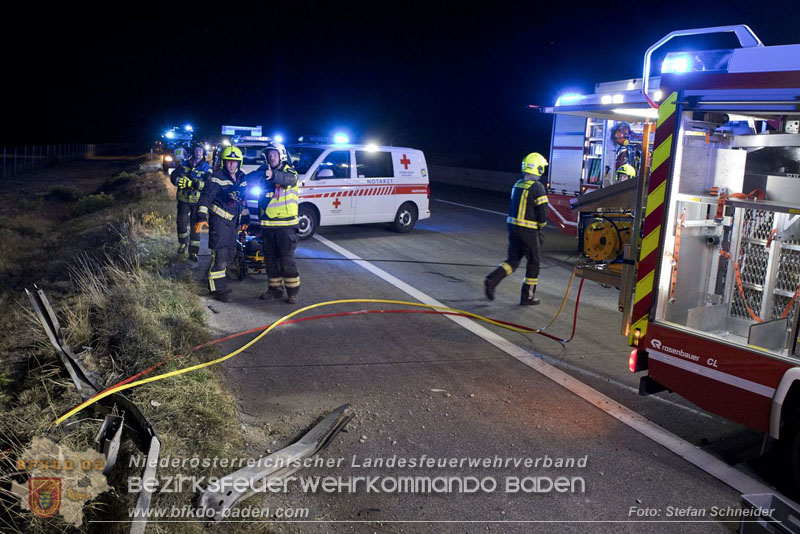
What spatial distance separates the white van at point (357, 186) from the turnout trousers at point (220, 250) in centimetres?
351

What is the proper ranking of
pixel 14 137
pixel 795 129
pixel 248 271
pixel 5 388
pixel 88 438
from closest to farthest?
pixel 88 438, pixel 795 129, pixel 5 388, pixel 248 271, pixel 14 137

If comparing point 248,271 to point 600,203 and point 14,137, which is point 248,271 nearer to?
point 600,203

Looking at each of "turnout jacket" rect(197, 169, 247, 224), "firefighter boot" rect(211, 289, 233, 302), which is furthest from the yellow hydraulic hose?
"turnout jacket" rect(197, 169, 247, 224)

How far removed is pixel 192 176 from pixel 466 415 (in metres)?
7.44

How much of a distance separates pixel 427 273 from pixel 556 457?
5.98 m

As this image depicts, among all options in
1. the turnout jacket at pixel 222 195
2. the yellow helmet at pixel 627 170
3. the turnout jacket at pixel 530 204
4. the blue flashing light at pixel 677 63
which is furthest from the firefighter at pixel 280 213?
the yellow helmet at pixel 627 170

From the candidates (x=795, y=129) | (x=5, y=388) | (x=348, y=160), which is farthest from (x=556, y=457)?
(x=348, y=160)

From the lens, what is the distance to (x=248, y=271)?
9.90 meters

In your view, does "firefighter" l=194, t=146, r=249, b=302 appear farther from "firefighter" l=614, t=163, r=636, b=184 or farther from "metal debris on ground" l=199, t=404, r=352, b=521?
"firefighter" l=614, t=163, r=636, b=184

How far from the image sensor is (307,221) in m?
12.8

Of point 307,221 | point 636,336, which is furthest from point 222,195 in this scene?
point 636,336

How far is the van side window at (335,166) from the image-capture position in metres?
12.7

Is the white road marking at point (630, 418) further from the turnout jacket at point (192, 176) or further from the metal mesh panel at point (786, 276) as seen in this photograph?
the turnout jacket at point (192, 176)

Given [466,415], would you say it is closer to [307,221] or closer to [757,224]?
[757,224]
